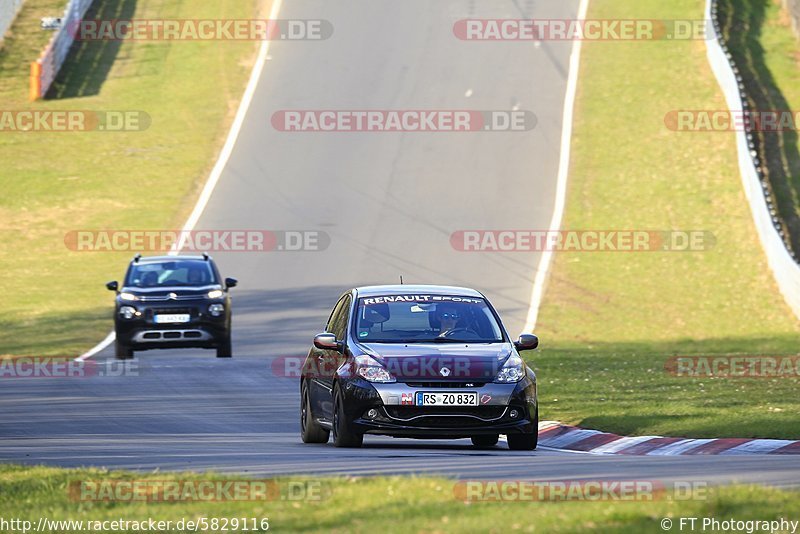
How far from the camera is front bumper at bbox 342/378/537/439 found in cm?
1319

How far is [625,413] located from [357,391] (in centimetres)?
477

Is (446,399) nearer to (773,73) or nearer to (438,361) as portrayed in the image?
(438,361)

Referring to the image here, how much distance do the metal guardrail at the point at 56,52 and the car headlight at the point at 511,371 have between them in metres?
33.9

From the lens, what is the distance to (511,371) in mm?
13523

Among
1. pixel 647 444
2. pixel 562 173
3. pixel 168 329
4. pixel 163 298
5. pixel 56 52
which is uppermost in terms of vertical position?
pixel 56 52

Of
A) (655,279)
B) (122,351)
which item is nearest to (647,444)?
(122,351)

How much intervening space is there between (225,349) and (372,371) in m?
12.1

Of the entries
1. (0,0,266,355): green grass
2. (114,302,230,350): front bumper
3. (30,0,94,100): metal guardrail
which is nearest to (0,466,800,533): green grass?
(114,302,230,350): front bumper

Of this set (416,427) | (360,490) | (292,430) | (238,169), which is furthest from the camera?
(238,169)

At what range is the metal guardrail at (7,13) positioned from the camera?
166 ft

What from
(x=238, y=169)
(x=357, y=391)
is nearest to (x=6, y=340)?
(x=238, y=169)

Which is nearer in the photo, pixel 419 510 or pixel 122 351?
pixel 419 510

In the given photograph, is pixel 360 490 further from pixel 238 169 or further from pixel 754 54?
pixel 754 54

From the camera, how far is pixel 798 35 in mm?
48719
